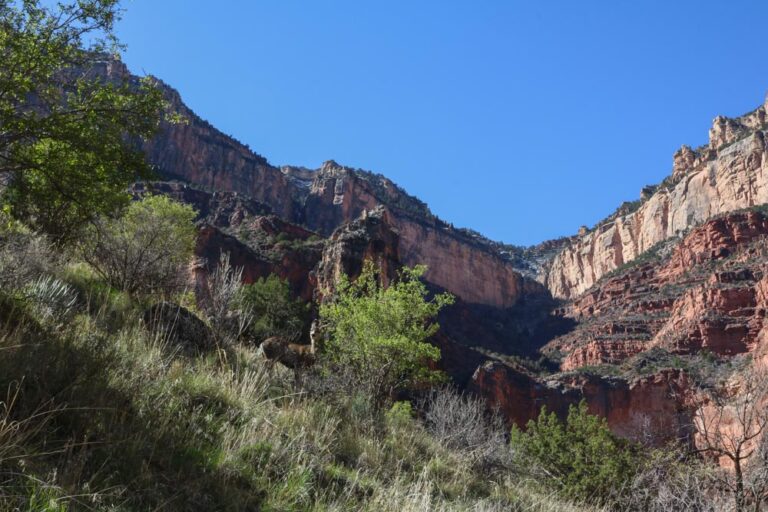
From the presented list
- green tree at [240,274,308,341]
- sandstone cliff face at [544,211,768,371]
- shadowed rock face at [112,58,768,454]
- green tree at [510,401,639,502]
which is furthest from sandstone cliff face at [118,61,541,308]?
green tree at [510,401,639,502]

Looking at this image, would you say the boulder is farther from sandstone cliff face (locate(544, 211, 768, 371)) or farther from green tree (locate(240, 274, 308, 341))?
sandstone cliff face (locate(544, 211, 768, 371))

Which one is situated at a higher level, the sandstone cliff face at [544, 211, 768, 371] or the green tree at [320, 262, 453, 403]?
the sandstone cliff face at [544, 211, 768, 371]

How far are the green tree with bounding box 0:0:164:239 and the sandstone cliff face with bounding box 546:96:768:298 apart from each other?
9393cm

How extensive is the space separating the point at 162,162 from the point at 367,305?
95078 millimetres

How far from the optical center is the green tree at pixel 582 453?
21.6 m

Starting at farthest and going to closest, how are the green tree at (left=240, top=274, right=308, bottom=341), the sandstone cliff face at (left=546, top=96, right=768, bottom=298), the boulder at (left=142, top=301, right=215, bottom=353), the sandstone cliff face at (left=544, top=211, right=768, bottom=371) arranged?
the sandstone cliff face at (left=546, top=96, right=768, bottom=298)
the sandstone cliff face at (left=544, top=211, right=768, bottom=371)
the green tree at (left=240, top=274, right=308, bottom=341)
the boulder at (left=142, top=301, right=215, bottom=353)

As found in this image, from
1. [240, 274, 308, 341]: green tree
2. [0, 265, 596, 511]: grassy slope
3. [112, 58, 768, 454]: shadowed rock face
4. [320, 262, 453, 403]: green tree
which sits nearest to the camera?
[0, 265, 596, 511]: grassy slope

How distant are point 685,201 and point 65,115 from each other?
108 metres

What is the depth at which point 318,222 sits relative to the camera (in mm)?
114312

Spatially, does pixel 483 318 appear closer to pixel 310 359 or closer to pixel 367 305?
pixel 367 305

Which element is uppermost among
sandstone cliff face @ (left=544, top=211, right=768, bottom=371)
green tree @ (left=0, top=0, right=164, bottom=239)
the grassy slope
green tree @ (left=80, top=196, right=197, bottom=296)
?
sandstone cliff face @ (left=544, top=211, right=768, bottom=371)

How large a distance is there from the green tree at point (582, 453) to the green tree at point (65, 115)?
61.5 feet

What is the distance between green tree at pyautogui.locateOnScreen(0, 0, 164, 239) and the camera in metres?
6.39

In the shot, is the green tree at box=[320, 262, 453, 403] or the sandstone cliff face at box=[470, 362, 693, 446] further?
the sandstone cliff face at box=[470, 362, 693, 446]
